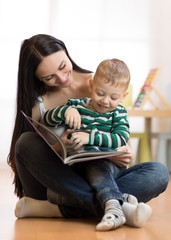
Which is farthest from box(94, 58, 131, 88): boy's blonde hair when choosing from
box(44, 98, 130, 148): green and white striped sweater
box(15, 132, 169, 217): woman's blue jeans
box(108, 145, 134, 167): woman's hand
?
box(15, 132, 169, 217): woman's blue jeans

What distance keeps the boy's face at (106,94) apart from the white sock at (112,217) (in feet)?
1.16

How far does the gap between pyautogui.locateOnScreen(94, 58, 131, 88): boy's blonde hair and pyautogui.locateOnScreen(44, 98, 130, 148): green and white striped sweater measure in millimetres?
127

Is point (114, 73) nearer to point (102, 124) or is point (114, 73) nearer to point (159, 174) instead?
point (102, 124)

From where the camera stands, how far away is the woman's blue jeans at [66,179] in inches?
60.9

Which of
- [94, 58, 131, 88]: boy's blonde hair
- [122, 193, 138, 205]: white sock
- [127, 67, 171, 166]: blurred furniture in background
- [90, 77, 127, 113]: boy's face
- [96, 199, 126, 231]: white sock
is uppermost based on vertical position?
[94, 58, 131, 88]: boy's blonde hair

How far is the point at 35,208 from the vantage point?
162 cm

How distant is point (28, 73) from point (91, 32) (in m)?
2.20

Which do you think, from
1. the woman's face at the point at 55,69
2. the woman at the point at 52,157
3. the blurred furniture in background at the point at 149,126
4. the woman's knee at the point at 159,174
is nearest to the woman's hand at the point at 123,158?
the woman at the point at 52,157

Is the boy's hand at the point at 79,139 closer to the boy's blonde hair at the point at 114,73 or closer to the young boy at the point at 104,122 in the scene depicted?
the young boy at the point at 104,122

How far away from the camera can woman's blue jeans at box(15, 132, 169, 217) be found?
155 centimetres

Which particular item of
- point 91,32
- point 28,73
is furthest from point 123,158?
point 91,32

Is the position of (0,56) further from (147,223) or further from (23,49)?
(147,223)

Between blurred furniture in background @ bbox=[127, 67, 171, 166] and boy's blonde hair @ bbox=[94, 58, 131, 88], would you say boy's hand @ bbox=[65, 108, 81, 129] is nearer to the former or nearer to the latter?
boy's blonde hair @ bbox=[94, 58, 131, 88]

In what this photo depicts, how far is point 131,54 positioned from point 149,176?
7.90 feet
